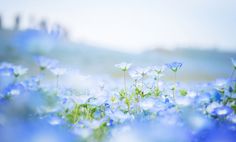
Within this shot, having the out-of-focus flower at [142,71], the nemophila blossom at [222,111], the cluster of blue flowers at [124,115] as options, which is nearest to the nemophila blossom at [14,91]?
the cluster of blue flowers at [124,115]

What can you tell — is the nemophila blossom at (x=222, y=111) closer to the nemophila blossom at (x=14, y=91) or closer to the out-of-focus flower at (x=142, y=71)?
the out-of-focus flower at (x=142, y=71)

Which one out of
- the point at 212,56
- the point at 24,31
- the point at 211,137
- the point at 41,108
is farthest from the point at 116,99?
the point at 212,56

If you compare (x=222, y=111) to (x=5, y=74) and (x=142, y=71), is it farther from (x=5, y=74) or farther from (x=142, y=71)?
(x=5, y=74)

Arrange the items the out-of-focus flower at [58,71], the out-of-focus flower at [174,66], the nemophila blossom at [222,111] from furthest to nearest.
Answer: the out-of-focus flower at [58,71] < the out-of-focus flower at [174,66] < the nemophila blossom at [222,111]

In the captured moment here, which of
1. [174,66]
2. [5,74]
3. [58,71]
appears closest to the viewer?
[174,66]

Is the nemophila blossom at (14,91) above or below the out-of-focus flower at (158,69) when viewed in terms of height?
below

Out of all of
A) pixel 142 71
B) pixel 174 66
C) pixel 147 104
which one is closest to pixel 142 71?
pixel 142 71

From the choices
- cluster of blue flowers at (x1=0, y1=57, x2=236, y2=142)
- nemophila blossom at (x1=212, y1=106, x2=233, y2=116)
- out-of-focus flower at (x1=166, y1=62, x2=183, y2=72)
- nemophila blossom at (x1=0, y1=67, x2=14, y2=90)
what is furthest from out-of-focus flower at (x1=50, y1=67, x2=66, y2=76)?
nemophila blossom at (x1=212, y1=106, x2=233, y2=116)

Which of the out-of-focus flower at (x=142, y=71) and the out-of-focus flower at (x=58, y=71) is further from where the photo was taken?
the out-of-focus flower at (x=58, y=71)

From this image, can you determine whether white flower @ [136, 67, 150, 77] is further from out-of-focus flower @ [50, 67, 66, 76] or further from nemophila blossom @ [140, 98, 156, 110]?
out-of-focus flower @ [50, 67, 66, 76]
